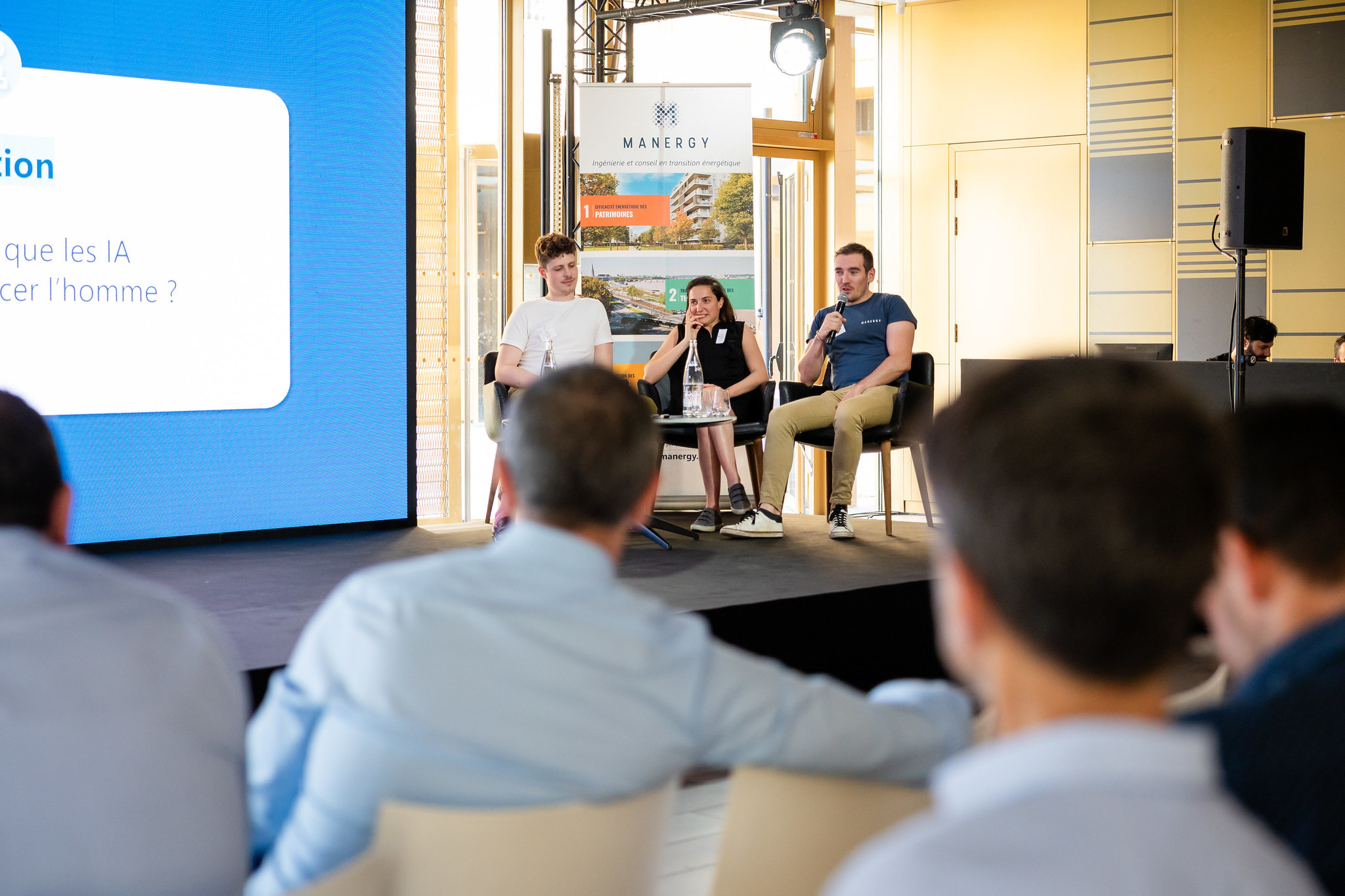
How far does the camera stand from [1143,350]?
20.6 feet

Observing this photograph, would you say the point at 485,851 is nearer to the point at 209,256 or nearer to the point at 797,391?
the point at 209,256

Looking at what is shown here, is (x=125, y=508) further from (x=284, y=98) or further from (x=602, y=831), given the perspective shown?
(x=602, y=831)

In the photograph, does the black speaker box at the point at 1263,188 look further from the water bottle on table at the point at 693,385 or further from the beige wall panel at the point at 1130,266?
the water bottle on table at the point at 693,385

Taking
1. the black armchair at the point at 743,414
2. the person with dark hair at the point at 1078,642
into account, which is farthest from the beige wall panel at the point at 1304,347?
the person with dark hair at the point at 1078,642

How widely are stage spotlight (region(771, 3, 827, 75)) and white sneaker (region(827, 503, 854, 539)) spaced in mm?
2554

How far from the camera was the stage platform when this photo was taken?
3.49 meters

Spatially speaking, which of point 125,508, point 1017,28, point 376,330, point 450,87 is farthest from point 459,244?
point 1017,28

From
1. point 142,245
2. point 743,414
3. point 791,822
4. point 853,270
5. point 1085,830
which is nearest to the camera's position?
point 1085,830

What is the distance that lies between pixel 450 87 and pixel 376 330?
162 centimetres

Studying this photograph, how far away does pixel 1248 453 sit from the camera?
3.61ft

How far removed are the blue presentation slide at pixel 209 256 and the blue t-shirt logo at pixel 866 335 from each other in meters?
1.92

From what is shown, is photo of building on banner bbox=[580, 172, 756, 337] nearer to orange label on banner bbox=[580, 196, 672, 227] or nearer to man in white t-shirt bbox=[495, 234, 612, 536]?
orange label on banner bbox=[580, 196, 672, 227]

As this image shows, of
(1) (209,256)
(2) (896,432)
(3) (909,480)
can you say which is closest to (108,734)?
Result: (1) (209,256)

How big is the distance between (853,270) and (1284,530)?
4290 millimetres
